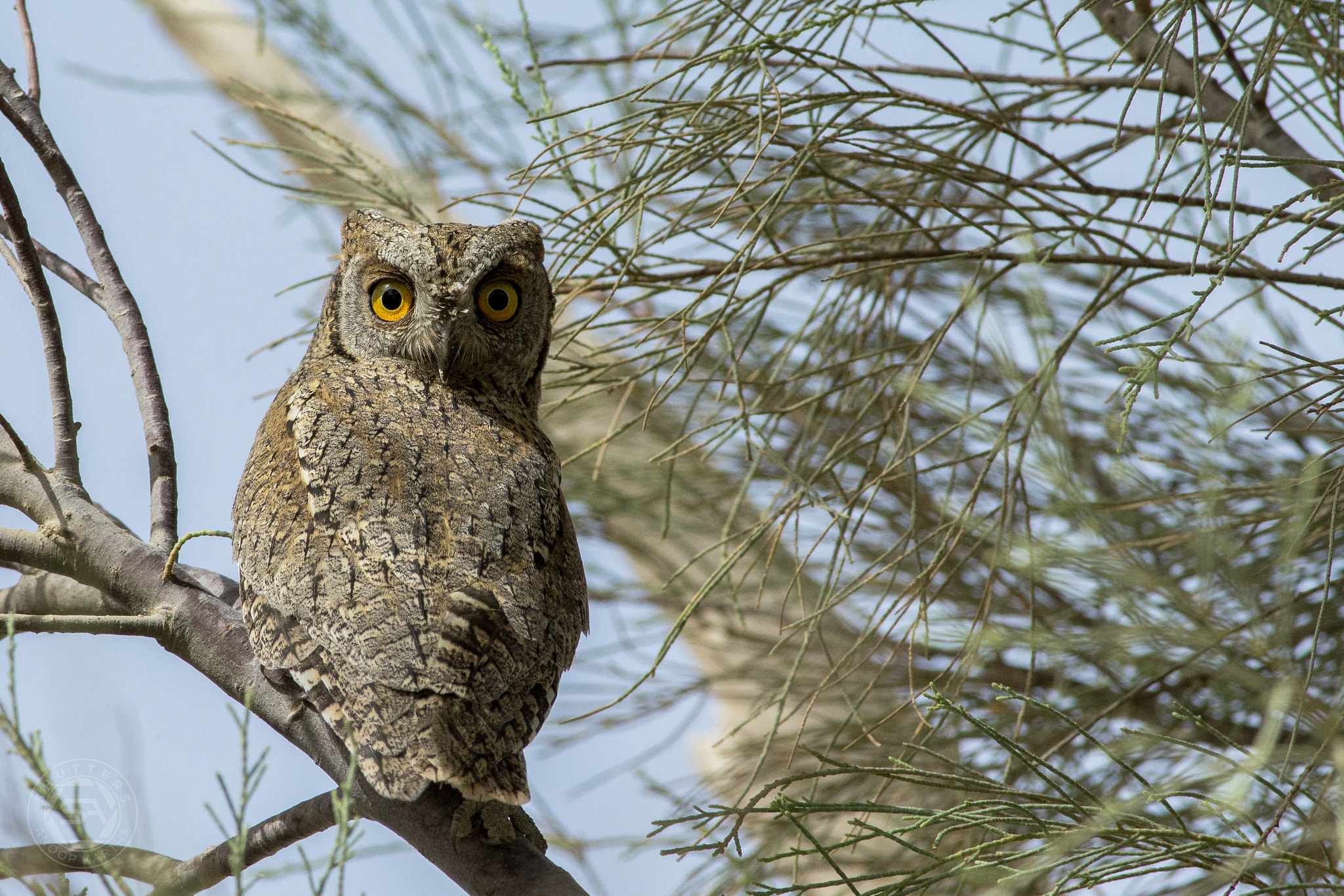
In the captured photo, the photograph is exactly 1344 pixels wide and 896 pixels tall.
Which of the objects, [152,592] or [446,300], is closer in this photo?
[152,592]

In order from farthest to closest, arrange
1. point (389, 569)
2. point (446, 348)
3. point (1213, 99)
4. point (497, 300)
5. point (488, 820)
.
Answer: point (497, 300) < point (446, 348) < point (1213, 99) < point (389, 569) < point (488, 820)

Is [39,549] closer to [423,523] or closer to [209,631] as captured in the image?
[209,631]

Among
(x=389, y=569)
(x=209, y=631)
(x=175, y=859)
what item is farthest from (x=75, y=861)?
(x=389, y=569)

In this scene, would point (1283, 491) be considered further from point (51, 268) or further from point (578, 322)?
point (51, 268)

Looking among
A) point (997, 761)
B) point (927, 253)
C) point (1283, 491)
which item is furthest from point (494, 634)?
point (997, 761)

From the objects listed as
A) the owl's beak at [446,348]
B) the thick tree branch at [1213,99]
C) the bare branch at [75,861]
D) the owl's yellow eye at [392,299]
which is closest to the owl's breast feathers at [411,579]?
the owl's beak at [446,348]

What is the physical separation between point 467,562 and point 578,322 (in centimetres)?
70

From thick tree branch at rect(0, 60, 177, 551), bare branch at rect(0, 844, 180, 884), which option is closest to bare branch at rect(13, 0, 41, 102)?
thick tree branch at rect(0, 60, 177, 551)

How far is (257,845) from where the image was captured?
1.76 m

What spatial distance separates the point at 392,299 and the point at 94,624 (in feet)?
2.99

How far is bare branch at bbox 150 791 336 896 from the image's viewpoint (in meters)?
1.67

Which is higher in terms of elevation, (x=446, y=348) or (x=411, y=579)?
(x=446, y=348)

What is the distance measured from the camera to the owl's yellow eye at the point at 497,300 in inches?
91.0

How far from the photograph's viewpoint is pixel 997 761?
2801 mm
